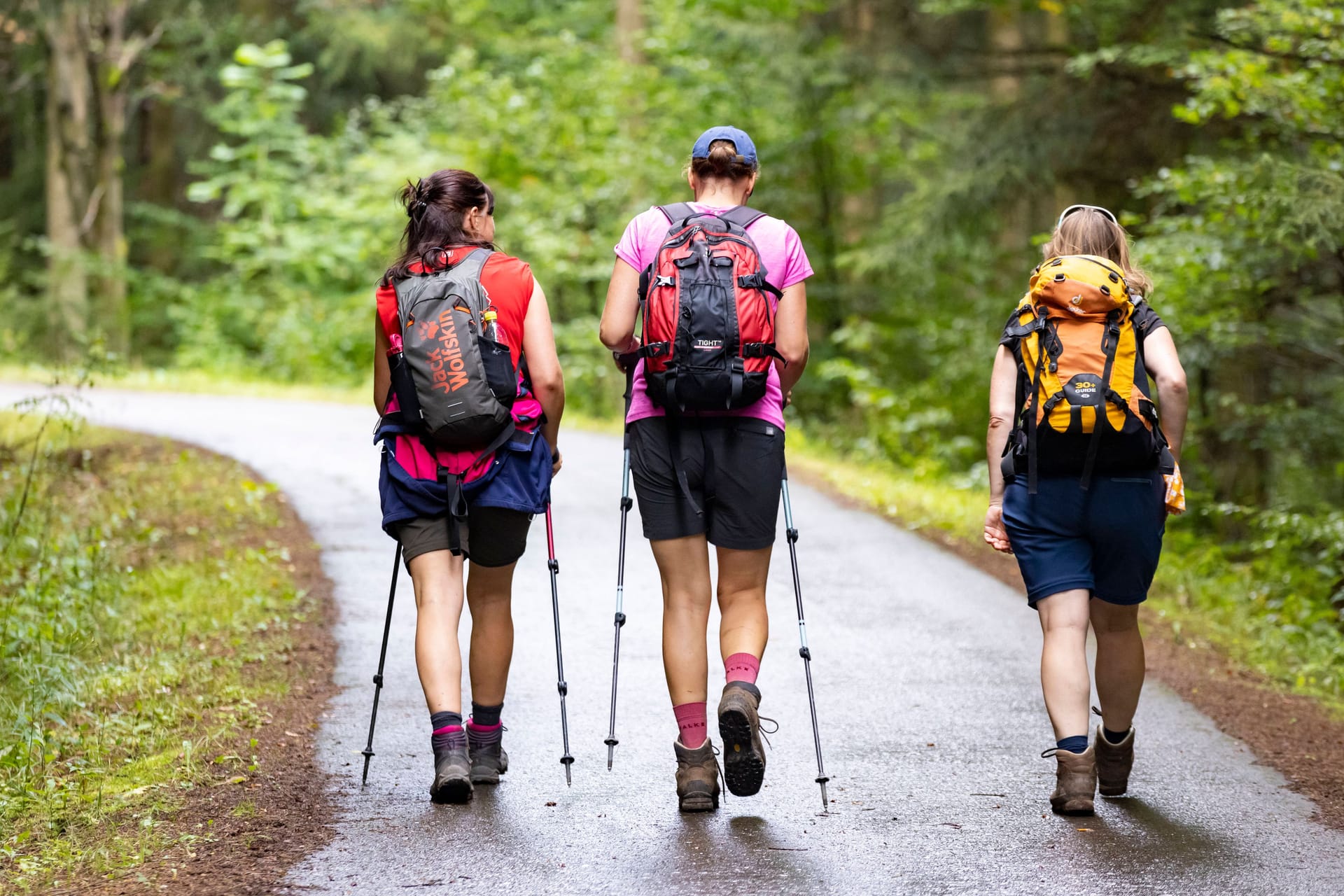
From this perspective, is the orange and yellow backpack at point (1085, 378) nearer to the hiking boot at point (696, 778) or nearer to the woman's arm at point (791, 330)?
the woman's arm at point (791, 330)

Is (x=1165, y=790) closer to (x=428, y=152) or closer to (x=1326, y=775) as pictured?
(x=1326, y=775)

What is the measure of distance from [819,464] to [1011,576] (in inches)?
238

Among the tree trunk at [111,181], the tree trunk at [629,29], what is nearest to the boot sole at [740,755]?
the tree trunk at [629,29]

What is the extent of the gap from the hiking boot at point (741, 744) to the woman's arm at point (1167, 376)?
1638mm

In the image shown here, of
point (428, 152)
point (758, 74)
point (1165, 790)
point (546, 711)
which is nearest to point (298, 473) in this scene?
point (546, 711)

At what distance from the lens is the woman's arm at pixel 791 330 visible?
14.9 feet

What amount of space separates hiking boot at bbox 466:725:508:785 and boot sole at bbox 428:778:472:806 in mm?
214

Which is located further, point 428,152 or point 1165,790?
point 428,152

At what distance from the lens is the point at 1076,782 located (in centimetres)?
448

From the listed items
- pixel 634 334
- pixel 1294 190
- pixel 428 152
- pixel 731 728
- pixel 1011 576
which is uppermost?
pixel 428 152

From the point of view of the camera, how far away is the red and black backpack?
4.32 metres

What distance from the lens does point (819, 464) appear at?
50.5 feet

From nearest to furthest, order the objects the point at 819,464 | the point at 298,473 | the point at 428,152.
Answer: the point at 298,473, the point at 819,464, the point at 428,152

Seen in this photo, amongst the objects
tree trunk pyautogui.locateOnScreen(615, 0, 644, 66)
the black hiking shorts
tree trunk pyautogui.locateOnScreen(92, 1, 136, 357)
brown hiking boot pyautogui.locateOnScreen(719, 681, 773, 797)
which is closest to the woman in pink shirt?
the black hiking shorts
